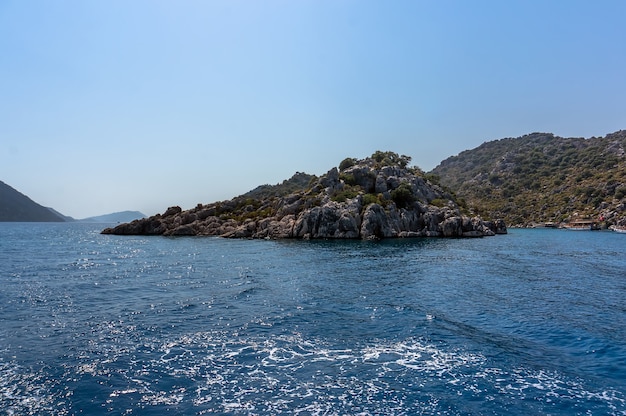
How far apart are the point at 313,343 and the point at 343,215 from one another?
3346 inches

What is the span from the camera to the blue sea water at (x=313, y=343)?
58.9ft

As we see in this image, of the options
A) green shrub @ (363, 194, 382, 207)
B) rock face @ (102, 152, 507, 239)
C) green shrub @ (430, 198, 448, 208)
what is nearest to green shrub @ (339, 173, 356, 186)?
rock face @ (102, 152, 507, 239)

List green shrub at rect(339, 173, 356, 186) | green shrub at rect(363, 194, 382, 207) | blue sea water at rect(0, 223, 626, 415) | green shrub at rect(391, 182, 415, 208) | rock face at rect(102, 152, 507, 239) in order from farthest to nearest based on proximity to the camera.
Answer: green shrub at rect(339, 173, 356, 186)
green shrub at rect(391, 182, 415, 208)
green shrub at rect(363, 194, 382, 207)
rock face at rect(102, 152, 507, 239)
blue sea water at rect(0, 223, 626, 415)

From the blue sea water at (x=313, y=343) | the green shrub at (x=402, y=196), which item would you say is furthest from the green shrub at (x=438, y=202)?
the blue sea water at (x=313, y=343)

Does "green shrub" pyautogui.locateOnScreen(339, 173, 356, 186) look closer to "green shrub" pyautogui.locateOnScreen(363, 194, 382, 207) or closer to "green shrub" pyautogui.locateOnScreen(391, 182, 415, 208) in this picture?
"green shrub" pyautogui.locateOnScreen(391, 182, 415, 208)

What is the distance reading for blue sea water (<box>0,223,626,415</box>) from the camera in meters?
18.0

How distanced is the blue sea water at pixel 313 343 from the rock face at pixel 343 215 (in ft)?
191

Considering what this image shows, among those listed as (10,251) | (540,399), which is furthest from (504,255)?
(10,251)

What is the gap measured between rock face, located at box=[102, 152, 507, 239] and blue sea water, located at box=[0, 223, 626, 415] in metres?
58.2

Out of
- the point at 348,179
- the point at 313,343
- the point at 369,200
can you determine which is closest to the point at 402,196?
the point at 369,200

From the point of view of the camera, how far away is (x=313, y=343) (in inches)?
1006

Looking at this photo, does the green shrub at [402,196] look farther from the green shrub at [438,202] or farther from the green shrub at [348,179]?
the green shrub at [348,179]

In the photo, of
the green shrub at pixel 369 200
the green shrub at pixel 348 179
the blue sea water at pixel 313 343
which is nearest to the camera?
the blue sea water at pixel 313 343

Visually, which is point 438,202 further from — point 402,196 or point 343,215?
point 343,215
